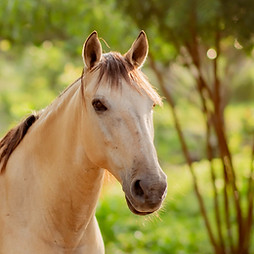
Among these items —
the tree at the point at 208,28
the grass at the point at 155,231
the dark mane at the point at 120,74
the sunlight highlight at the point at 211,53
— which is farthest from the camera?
the grass at the point at 155,231

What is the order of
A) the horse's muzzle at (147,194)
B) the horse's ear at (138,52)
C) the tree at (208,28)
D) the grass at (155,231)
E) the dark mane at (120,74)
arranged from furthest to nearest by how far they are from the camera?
the grass at (155,231) → the tree at (208,28) → the horse's ear at (138,52) → the dark mane at (120,74) → the horse's muzzle at (147,194)

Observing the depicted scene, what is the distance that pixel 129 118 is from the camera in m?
2.46

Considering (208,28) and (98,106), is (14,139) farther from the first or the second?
(208,28)

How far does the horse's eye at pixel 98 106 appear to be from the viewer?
2.53m

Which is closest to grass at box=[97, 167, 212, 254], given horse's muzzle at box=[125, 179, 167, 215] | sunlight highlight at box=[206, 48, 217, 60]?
sunlight highlight at box=[206, 48, 217, 60]

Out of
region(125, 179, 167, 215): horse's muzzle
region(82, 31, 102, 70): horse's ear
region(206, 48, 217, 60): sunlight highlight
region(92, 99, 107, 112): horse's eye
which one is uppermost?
region(82, 31, 102, 70): horse's ear

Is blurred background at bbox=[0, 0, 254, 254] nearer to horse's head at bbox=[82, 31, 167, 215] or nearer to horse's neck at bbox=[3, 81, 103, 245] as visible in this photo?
horse's neck at bbox=[3, 81, 103, 245]

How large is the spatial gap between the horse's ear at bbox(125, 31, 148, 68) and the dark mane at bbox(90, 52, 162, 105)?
0.04 metres

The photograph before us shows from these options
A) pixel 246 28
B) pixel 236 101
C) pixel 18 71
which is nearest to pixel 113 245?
pixel 246 28

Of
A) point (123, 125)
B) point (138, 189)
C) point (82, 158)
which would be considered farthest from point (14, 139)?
point (138, 189)

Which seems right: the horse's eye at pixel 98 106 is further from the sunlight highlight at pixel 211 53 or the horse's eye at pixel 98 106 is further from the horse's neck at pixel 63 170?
the sunlight highlight at pixel 211 53

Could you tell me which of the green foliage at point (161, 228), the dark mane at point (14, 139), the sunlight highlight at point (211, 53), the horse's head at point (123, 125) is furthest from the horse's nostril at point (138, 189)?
the sunlight highlight at point (211, 53)

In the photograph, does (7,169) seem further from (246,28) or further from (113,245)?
(113,245)

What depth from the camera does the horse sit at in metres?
2.45
